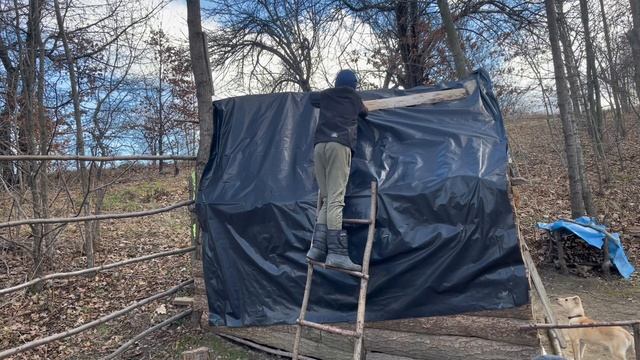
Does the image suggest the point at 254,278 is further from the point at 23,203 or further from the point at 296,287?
the point at 23,203

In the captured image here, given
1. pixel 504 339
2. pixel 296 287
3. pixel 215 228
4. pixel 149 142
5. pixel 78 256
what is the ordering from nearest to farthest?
pixel 504 339, pixel 296 287, pixel 215 228, pixel 78 256, pixel 149 142

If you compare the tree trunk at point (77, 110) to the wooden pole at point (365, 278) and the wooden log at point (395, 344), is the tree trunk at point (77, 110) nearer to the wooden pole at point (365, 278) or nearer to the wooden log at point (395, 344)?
the wooden log at point (395, 344)

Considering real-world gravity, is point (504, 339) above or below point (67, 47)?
below

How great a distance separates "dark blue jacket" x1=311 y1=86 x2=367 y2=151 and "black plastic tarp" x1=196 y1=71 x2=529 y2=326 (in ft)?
1.57

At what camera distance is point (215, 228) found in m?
5.02

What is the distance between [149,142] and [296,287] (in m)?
16.9

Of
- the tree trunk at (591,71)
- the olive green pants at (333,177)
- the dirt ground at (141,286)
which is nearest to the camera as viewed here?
the olive green pants at (333,177)

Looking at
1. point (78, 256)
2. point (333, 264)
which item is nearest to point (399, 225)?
point (333, 264)

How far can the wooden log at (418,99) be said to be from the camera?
5.02 m

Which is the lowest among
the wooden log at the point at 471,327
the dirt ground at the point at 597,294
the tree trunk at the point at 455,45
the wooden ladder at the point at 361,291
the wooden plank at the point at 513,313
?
the dirt ground at the point at 597,294

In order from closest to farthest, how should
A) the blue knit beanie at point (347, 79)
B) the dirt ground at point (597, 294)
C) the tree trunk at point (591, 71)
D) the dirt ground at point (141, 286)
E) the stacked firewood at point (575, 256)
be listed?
the blue knit beanie at point (347, 79)
the dirt ground at point (141, 286)
the dirt ground at point (597, 294)
the stacked firewood at point (575, 256)
the tree trunk at point (591, 71)

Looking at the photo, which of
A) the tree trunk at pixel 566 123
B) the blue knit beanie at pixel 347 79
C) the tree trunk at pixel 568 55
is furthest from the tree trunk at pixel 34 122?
the tree trunk at pixel 568 55

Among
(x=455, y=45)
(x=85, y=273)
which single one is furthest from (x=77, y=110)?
(x=455, y=45)

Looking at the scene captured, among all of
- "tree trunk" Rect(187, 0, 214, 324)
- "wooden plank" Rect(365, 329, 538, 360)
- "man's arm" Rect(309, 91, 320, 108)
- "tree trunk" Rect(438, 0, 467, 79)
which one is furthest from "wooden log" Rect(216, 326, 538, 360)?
"tree trunk" Rect(438, 0, 467, 79)
